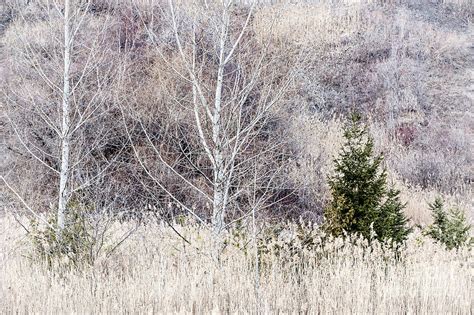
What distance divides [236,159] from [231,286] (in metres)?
4.63

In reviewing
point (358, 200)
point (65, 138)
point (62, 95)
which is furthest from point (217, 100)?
point (358, 200)

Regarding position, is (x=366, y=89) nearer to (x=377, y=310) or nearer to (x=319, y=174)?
(x=319, y=174)

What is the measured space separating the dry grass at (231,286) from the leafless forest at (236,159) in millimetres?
25

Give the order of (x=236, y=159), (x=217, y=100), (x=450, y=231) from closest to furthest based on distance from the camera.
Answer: (x=217, y=100) < (x=450, y=231) < (x=236, y=159)

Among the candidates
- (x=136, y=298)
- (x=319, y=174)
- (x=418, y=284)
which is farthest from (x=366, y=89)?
(x=136, y=298)

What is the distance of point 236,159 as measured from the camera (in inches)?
356

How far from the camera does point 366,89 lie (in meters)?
15.9

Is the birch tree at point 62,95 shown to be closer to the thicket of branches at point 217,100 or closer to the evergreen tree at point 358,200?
the thicket of branches at point 217,100

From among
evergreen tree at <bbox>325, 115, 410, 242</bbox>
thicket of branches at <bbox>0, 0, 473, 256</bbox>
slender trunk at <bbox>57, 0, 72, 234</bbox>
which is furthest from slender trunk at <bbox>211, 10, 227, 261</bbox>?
evergreen tree at <bbox>325, 115, 410, 242</bbox>

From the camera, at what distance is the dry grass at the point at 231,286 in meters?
4.27

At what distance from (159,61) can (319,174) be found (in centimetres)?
426

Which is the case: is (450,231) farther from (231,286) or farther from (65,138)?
(65,138)

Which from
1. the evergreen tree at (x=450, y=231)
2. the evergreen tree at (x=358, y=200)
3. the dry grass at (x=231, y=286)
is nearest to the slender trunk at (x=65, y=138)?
the dry grass at (x=231, y=286)

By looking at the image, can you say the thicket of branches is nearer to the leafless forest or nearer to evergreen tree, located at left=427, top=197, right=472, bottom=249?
the leafless forest
